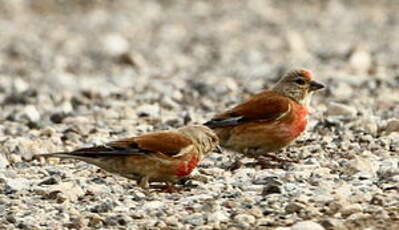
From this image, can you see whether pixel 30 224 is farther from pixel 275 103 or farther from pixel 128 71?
pixel 128 71

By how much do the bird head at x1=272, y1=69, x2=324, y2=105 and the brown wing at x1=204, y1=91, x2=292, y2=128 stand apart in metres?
0.36

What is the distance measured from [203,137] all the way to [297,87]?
1629 mm

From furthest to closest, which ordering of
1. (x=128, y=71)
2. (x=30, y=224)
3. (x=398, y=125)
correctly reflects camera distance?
(x=128, y=71) < (x=398, y=125) < (x=30, y=224)

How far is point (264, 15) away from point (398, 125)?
57.8 ft

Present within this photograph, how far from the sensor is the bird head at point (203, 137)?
403 inches

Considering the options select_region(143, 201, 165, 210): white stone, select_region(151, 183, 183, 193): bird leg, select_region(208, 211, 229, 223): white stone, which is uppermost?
select_region(208, 211, 229, 223): white stone

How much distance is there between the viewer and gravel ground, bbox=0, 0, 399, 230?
9.12 metres

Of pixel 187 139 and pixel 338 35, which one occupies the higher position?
pixel 187 139

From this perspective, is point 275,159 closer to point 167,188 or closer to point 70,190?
point 167,188

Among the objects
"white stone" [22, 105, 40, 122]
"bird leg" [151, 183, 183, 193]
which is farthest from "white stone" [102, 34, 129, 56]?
"bird leg" [151, 183, 183, 193]

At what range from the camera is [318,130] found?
12812 mm

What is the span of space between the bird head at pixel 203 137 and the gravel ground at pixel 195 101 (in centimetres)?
26

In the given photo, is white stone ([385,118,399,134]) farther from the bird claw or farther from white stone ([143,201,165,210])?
white stone ([143,201,165,210])

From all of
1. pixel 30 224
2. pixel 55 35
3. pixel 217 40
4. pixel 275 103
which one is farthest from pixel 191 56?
pixel 30 224
